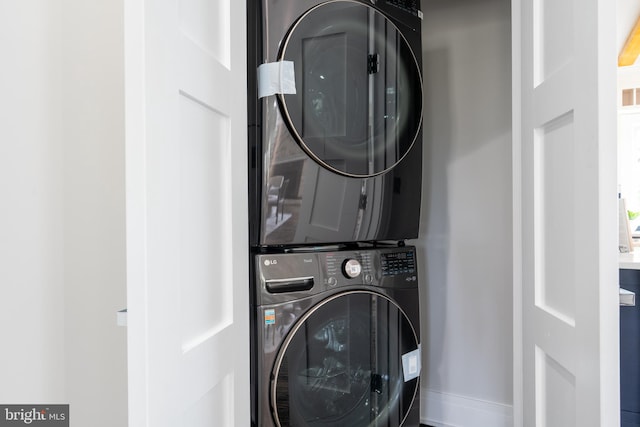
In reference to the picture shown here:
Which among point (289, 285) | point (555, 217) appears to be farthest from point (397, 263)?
point (555, 217)

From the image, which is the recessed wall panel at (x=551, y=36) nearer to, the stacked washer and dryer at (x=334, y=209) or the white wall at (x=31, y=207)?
the stacked washer and dryer at (x=334, y=209)

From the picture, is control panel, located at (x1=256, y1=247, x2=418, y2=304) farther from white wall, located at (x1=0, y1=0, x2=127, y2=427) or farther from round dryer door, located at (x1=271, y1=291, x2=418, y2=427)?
white wall, located at (x1=0, y1=0, x2=127, y2=427)

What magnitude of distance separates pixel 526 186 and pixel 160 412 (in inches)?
39.3

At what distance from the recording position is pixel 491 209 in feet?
6.50

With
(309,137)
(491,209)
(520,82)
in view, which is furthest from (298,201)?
(491,209)

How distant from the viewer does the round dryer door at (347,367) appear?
1176 millimetres

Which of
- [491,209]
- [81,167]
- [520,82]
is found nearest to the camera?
[81,167]

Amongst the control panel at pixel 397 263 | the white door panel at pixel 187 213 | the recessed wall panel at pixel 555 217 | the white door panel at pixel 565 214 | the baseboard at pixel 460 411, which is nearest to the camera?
the white door panel at pixel 187 213

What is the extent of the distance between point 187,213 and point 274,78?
1.65ft

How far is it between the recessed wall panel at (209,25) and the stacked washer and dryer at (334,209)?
0.17 meters

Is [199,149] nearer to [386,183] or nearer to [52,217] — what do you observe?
[52,217]

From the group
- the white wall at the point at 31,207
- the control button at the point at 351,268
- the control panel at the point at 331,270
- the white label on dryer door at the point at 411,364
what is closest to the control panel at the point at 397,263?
the control panel at the point at 331,270

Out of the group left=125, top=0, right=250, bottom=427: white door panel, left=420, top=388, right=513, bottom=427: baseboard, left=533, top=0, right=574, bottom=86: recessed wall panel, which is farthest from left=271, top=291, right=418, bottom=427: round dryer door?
left=533, top=0, right=574, bottom=86: recessed wall panel

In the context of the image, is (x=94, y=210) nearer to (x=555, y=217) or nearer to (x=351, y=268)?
(x=351, y=268)
